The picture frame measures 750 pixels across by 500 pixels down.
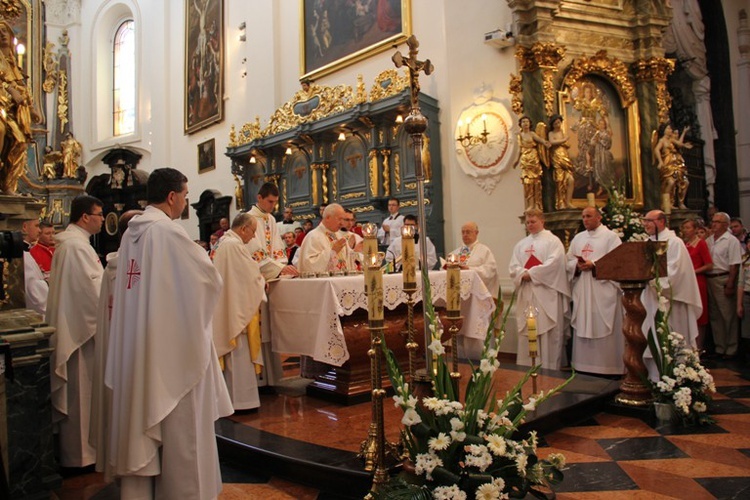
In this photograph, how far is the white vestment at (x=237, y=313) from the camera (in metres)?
4.60

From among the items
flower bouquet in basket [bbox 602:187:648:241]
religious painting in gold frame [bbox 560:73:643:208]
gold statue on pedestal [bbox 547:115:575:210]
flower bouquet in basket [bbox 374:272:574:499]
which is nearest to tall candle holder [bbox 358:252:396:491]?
flower bouquet in basket [bbox 374:272:574:499]

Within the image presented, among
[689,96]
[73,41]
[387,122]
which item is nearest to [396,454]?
[387,122]

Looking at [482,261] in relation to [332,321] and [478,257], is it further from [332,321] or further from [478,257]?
[332,321]

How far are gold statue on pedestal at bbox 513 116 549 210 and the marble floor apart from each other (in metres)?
3.39

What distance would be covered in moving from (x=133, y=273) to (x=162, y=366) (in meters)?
0.51

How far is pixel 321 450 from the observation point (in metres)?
3.69

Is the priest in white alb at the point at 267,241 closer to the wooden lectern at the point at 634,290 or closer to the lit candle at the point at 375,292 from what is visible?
the lit candle at the point at 375,292

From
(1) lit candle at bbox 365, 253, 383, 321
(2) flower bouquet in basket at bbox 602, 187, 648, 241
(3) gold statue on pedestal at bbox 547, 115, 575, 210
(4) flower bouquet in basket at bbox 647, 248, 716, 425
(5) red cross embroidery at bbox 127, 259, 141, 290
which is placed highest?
(3) gold statue on pedestal at bbox 547, 115, 575, 210

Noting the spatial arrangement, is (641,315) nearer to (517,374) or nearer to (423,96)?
(517,374)

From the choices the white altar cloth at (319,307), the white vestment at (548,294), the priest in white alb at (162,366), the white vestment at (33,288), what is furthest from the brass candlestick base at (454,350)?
the white vestment at (548,294)

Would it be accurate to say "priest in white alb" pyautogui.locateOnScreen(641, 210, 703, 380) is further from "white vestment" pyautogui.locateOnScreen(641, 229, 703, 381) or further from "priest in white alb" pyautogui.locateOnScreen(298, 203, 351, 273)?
"priest in white alb" pyautogui.locateOnScreen(298, 203, 351, 273)

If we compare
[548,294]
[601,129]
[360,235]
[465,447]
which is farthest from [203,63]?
[465,447]

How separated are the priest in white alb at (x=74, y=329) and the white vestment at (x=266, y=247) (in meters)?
1.46

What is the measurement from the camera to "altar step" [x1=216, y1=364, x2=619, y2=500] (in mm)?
3350
